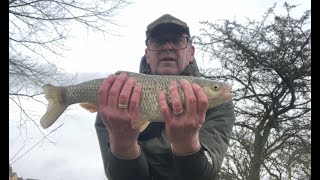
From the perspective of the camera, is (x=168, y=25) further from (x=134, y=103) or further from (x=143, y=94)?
(x=134, y=103)

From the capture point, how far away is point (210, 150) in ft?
10.8

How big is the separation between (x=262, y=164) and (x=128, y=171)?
8.47m

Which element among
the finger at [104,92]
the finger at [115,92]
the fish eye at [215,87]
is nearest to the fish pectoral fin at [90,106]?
the finger at [104,92]

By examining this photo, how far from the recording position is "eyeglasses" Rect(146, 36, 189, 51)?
3941mm

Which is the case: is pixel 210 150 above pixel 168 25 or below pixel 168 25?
below

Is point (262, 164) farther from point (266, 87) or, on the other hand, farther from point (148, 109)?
point (148, 109)

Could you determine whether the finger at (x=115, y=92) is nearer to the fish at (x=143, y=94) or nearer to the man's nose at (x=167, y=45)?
the fish at (x=143, y=94)

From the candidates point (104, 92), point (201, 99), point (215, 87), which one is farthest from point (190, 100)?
point (104, 92)

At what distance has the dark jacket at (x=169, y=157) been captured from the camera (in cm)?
306

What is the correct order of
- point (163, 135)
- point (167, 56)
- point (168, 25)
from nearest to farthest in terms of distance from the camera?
point (163, 135)
point (167, 56)
point (168, 25)

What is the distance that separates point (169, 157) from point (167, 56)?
97 centimetres

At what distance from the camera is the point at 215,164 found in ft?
10.7

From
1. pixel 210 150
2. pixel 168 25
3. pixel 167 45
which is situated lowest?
pixel 210 150
